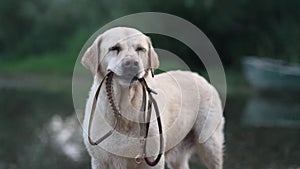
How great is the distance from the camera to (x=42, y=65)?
80.8 feet

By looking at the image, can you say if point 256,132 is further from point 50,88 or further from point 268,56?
point 268,56

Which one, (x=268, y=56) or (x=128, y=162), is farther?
(x=268, y=56)

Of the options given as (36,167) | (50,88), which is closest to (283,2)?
(50,88)

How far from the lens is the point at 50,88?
1941 centimetres

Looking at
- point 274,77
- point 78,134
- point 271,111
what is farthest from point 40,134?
point 274,77

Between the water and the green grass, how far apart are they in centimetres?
700

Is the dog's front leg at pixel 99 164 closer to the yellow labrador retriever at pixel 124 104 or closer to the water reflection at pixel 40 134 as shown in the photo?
the yellow labrador retriever at pixel 124 104

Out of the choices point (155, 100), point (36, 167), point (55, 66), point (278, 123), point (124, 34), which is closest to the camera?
point (124, 34)

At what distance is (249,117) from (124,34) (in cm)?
859

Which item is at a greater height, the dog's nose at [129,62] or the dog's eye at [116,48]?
the dog's eye at [116,48]

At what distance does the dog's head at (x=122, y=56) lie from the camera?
475 centimetres

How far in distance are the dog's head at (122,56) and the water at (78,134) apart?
10.9 feet

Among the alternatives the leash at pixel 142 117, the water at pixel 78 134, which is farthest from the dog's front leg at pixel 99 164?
the water at pixel 78 134

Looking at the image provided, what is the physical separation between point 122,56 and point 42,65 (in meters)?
20.2
